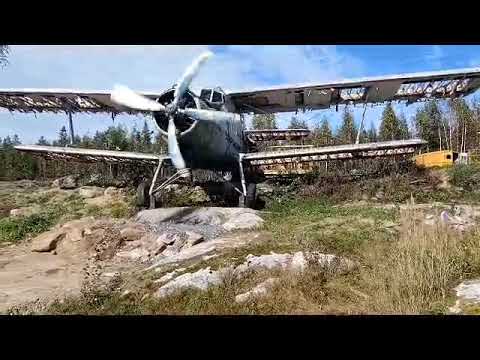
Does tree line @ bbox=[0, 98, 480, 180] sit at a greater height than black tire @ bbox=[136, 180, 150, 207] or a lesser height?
greater

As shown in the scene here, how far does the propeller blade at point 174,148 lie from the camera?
7.49m

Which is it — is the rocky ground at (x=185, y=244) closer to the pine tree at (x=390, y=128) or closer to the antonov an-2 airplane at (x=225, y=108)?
the antonov an-2 airplane at (x=225, y=108)

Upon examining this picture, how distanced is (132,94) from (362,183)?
15.7 ft

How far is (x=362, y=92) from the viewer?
9508 mm

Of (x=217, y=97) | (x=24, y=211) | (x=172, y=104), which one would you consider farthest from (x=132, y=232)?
(x=217, y=97)

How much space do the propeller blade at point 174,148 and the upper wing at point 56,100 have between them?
188 cm

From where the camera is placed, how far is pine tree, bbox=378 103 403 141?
667 inches

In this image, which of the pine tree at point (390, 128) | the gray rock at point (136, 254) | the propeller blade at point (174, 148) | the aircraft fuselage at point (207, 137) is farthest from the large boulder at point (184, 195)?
the pine tree at point (390, 128)

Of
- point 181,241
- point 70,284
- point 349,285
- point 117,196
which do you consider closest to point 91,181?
point 117,196

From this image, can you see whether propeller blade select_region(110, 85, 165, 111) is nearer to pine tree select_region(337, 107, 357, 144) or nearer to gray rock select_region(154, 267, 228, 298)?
gray rock select_region(154, 267, 228, 298)

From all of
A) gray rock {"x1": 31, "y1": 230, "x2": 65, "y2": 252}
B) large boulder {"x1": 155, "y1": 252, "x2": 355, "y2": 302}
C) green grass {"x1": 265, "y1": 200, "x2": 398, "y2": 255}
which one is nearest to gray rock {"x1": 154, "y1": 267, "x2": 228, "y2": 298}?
large boulder {"x1": 155, "y1": 252, "x2": 355, "y2": 302}

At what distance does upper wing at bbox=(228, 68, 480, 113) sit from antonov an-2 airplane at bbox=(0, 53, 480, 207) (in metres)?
0.02

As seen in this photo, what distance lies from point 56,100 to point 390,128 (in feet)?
41.0
